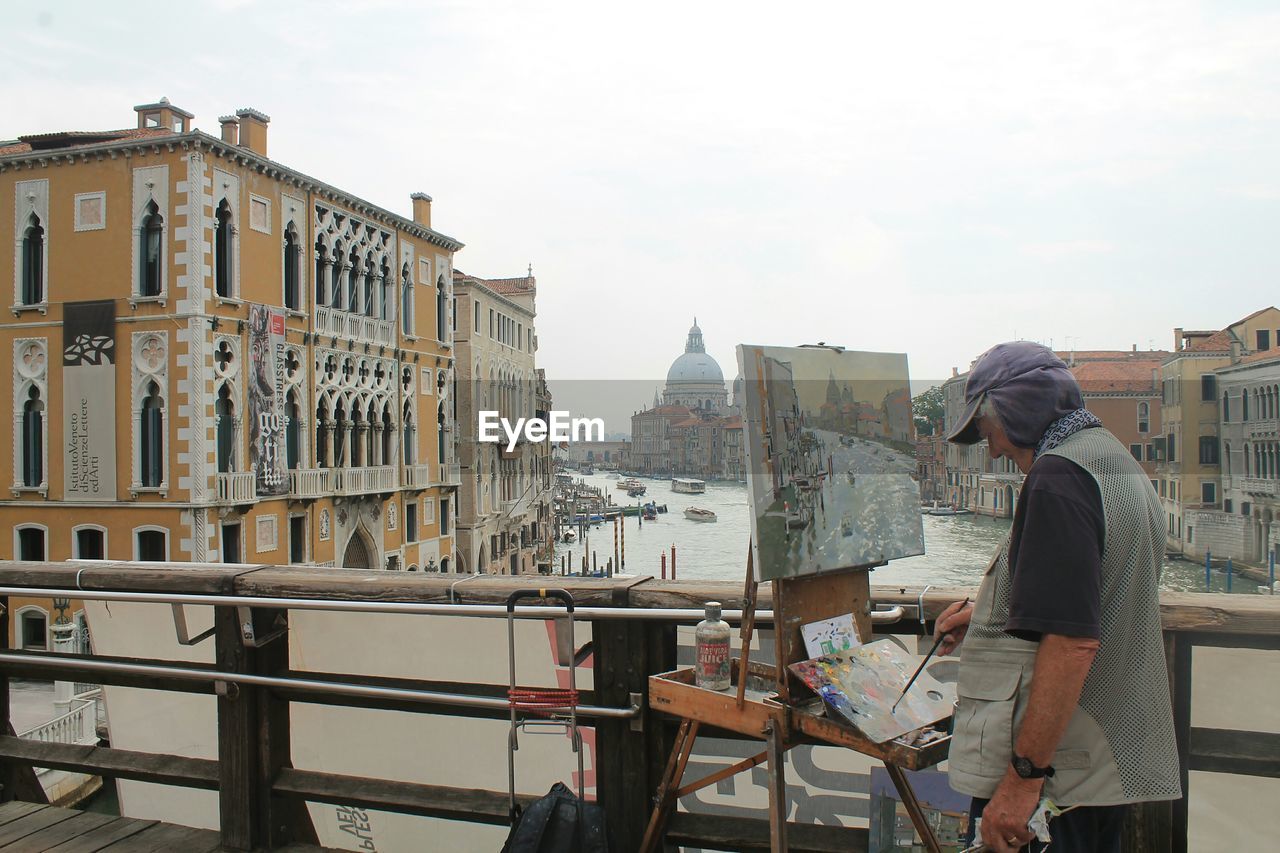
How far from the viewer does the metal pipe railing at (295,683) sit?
2500mm

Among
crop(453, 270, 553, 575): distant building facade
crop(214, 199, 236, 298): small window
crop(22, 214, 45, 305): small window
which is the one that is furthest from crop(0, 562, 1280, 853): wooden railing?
crop(453, 270, 553, 575): distant building facade

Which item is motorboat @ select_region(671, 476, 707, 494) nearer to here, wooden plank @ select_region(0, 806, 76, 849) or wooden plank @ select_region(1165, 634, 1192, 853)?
wooden plank @ select_region(0, 806, 76, 849)

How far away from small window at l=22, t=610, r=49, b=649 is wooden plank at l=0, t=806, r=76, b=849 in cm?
1627

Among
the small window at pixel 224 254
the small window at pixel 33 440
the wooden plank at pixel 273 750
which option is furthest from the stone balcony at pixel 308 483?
the wooden plank at pixel 273 750

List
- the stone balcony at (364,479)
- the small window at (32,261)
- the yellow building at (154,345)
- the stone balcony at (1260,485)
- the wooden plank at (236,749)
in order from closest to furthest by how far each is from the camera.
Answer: the wooden plank at (236,749), the yellow building at (154,345), the small window at (32,261), the stone balcony at (364,479), the stone balcony at (1260,485)

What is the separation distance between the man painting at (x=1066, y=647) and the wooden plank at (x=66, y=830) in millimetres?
2672

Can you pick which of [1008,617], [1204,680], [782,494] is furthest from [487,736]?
[1204,680]

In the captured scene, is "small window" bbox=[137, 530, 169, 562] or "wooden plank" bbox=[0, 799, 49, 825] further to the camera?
"small window" bbox=[137, 530, 169, 562]

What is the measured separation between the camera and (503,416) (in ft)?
118

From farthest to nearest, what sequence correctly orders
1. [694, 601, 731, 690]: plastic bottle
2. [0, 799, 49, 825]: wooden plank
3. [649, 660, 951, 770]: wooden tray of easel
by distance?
[0, 799, 49, 825]: wooden plank < [694, 601, 731, 690]: plastic bottle < [649, 660, 951, 770]: wooden tray of easel

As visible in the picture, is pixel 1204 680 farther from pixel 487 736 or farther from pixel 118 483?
pixel 118 483

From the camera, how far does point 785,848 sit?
2080 millimetres

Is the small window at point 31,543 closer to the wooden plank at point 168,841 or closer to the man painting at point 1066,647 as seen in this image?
the wooden plank at point 168,841

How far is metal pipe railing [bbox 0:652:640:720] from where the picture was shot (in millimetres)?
2500
